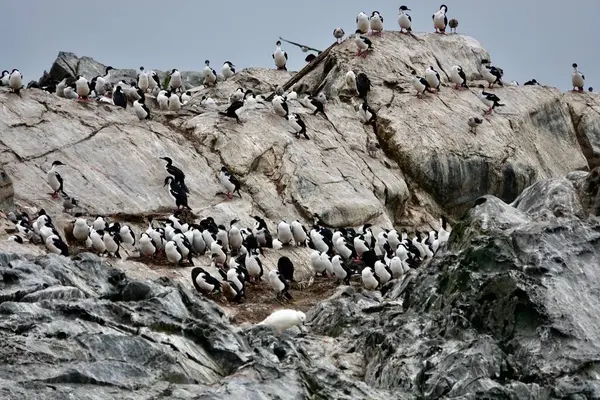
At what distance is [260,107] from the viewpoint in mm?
32719

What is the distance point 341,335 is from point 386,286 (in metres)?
5.51

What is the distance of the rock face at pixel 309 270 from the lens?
493 inches

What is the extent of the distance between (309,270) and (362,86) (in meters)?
9.77

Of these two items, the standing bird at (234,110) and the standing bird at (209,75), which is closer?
the standing bird at (234,110)

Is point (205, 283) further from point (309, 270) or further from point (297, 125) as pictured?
point (297, 125)

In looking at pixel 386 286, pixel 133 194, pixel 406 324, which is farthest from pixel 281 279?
pixel 406 324

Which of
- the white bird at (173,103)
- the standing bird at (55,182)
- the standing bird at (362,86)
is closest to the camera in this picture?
the standing bird at (55,182)

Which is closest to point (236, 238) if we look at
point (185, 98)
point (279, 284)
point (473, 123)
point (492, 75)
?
point (279, 284)

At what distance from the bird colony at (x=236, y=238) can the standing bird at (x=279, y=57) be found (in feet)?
23.4

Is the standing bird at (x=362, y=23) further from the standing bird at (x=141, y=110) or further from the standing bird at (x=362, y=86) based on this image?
the standing bird at (x=141, y=110)

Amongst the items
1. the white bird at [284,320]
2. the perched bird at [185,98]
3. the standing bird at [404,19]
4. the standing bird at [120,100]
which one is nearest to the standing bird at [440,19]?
the standing bird at [404,19]

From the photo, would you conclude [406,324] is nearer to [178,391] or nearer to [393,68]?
[178,391]

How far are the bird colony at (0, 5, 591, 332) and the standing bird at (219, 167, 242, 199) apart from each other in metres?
0.03

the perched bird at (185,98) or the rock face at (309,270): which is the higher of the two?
the perched bird at (185,98)
